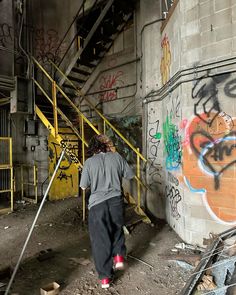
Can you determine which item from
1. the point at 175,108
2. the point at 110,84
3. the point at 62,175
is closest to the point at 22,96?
the point at 110,84

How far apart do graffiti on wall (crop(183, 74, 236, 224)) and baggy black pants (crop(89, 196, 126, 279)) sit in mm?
1418

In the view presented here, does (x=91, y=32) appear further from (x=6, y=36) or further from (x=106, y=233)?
(x=106, y=233)

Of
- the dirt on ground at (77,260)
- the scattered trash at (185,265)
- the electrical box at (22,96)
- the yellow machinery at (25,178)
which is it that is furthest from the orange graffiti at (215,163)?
the yellow machinery at (25,178)

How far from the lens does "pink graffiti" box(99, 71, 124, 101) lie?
22.1 ft

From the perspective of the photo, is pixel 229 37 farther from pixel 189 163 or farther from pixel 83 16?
pixel 83 16

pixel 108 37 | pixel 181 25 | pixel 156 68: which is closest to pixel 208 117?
pixel 181 25

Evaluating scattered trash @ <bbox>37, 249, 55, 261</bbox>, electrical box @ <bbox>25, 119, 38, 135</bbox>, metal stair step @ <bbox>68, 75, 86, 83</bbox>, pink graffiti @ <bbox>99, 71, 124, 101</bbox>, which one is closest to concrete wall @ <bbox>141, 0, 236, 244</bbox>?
scattered trash @ <bbox>37, 249, 55, 261</bbox>

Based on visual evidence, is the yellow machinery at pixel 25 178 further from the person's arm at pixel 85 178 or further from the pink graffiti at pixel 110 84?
the person's arm at pixel 85 178

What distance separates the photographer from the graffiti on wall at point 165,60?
15.3ft

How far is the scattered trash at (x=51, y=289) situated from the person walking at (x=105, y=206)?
482mm

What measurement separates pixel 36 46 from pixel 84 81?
1.94 m

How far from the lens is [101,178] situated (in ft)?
9.93

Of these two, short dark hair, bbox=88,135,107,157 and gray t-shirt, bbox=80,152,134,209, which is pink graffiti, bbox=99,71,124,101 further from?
gray t-shirt, bbox=80,152,134,209

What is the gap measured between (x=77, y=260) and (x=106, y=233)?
961 mm
